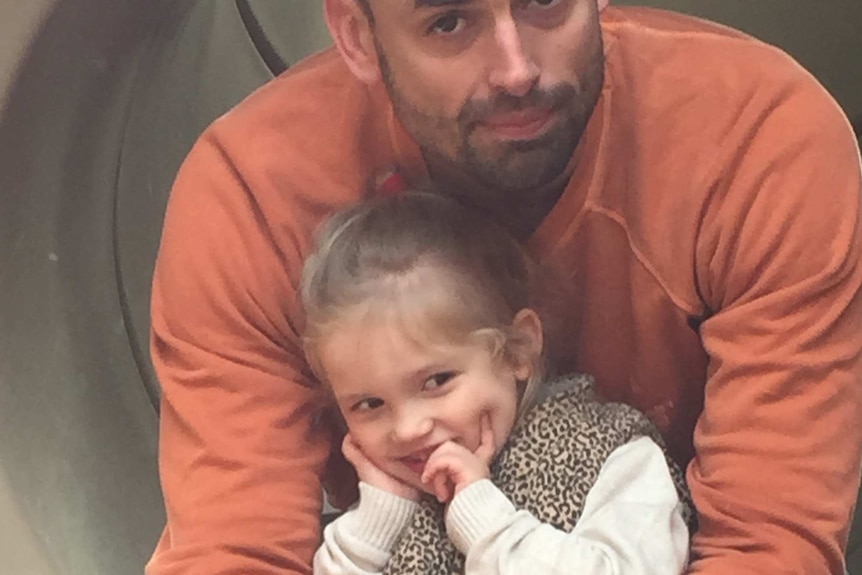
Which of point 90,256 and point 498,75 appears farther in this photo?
point 90,256

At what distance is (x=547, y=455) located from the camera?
3.27ft

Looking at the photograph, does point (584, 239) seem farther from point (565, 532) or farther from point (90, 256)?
point (90, 256)

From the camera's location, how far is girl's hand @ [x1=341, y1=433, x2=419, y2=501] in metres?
1.03

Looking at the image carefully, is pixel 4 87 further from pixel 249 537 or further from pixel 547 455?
pixel 547 455

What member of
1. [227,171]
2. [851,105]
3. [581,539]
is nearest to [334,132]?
[227,171]

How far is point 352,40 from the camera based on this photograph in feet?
3.51

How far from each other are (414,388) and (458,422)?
0.04 metres

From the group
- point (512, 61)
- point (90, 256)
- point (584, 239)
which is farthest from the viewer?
point (90, 256)

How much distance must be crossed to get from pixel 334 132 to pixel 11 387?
33cm

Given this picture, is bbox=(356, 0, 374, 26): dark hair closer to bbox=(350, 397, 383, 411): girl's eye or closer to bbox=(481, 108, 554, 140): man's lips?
bbox=(481, 108, 554, 140): man's lips

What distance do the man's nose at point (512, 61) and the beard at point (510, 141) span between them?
1cm

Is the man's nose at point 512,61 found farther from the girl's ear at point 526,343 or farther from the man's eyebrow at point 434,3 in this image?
the girl's ear at point 526,343

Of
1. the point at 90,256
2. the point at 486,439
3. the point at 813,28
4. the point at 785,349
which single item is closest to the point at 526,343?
the point at 486,439

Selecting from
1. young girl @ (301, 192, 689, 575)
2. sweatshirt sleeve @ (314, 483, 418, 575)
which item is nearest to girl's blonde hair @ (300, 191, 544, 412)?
young girl @ (301, 192, 689, 575)
